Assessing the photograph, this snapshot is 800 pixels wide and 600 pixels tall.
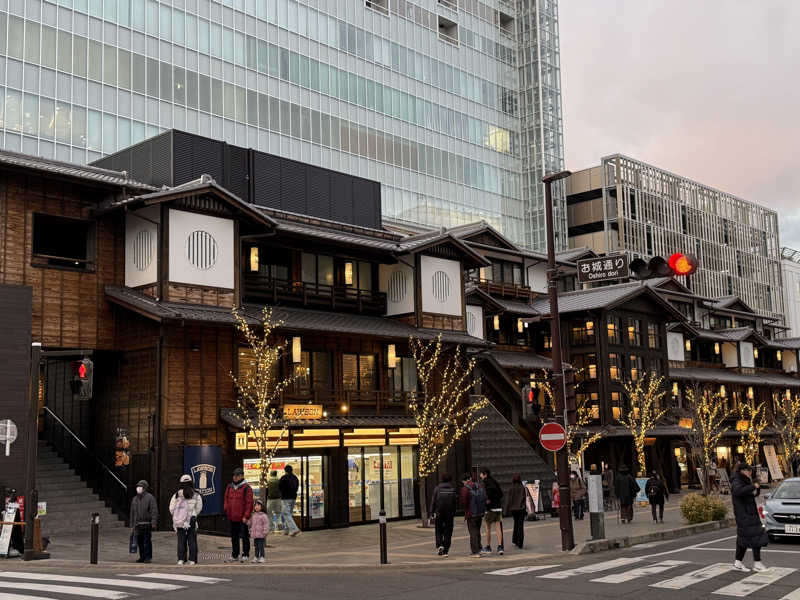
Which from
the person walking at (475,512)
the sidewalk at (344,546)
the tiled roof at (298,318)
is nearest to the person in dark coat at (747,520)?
the sidewalk at (344,546)

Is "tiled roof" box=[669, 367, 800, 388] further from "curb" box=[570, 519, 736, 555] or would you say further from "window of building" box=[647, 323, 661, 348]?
"curb" box=[570, 519, 736, 555]

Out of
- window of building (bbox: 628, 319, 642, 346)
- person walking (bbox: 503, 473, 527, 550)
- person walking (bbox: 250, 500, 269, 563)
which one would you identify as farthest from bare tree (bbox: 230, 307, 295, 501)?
window of building (bbox: 628, 319, 642, 346)

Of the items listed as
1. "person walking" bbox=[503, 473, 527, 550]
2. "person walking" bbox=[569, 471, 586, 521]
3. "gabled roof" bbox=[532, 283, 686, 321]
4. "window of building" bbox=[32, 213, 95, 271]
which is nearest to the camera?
"person walking" bbox=[503, 473, 527, 550]

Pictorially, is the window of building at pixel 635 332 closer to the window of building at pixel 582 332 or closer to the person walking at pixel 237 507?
the window of building at pixel 582 332

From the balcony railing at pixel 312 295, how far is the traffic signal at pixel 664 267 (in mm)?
16074

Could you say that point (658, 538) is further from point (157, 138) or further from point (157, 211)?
point (157, 138)

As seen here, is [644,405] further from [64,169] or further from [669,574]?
[64,169]

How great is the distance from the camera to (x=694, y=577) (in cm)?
1566

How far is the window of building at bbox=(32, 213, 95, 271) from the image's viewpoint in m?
26.2

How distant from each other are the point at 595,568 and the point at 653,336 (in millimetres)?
40358

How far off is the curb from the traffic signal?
7.51 metres

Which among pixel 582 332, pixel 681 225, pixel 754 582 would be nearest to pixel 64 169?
pixel 754 582

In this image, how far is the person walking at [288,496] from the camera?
25438 millimetres

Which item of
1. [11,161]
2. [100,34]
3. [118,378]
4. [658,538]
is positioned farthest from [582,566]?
[100,34]
